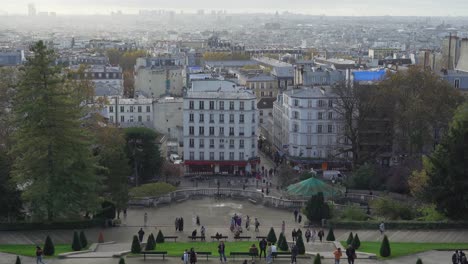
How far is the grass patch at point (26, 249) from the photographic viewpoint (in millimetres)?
38688

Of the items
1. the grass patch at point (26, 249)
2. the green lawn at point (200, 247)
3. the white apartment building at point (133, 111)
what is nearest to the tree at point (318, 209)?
the green lawn at point (200, 247)

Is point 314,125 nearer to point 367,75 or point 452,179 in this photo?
point 367,75

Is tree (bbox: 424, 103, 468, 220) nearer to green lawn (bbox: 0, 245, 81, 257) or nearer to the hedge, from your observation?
the hedge

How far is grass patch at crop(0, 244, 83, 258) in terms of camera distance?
3869 centimetres

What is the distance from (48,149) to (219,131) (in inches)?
1231

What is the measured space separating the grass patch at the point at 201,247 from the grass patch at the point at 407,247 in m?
6.64

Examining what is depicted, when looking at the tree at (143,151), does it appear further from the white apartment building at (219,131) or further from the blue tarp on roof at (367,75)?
the blue tarp on roof at (367,75)

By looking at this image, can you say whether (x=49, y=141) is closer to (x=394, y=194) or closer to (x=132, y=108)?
(x=394, y=194)

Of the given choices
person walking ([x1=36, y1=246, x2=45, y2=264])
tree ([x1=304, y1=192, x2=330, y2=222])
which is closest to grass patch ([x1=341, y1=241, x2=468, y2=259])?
tree ([x1=304, y1=192, x2=330, y2=222])

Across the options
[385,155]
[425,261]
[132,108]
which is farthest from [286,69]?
[425,261]

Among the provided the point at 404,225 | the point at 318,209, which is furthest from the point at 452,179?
the point at 318,209

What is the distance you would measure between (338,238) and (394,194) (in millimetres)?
20077

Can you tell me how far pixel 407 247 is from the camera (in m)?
40.5

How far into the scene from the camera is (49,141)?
4772cm
